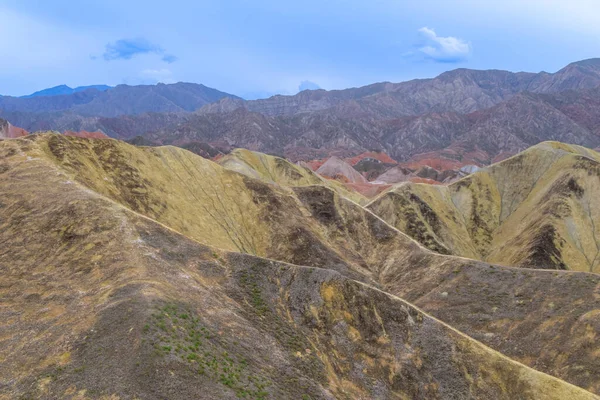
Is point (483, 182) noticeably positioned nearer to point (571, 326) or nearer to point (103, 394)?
point (571, 326)

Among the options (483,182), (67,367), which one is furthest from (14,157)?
(483,182)

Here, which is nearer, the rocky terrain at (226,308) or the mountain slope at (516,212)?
the rocky terrain at (226,308)

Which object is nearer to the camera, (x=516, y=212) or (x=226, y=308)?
(x=226, y=308)

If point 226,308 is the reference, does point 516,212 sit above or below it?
below

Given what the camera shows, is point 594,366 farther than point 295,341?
Yes

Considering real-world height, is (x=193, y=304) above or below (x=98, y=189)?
below

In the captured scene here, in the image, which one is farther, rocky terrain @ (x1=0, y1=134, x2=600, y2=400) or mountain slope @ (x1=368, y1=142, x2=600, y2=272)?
mountain slope @ (x1=368, y1=142, x2=600, y2=272)

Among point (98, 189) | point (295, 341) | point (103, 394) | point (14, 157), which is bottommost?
point (295, 341)

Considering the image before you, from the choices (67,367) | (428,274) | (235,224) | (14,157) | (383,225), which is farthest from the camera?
(383,225)
